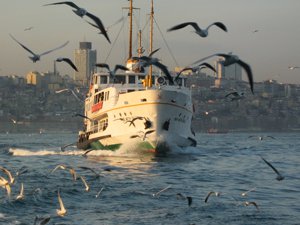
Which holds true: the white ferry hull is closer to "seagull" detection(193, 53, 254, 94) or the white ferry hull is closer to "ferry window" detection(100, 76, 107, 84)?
"ferry window" detection(100, 76, 107, 84)

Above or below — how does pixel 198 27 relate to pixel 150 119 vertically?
above

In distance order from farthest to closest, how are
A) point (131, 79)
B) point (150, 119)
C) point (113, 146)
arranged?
point (131, 79) → point (113, 146) → point (150, 119)

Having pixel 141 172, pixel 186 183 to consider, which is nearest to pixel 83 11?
pixel 186 183

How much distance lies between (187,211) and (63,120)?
174144 millimetres

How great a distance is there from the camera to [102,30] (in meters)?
21.4

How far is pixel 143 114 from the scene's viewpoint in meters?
46.4

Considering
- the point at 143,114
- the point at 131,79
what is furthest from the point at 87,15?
the point at 131,79

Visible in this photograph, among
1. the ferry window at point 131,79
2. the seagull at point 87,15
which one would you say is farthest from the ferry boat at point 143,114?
the seagull at point 87,15

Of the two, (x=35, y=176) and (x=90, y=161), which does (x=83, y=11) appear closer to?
(x=35, y=176)

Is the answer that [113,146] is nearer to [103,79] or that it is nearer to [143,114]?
[143,114]

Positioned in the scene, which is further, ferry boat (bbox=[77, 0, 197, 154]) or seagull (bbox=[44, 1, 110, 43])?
ferry boat (bbox=[77, 0, 197, 154])

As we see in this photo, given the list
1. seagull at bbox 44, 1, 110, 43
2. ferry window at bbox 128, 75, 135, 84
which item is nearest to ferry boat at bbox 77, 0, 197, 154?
ferry window at bbox 128, 75, 135, 84

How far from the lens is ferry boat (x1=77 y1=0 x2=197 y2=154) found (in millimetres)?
46406

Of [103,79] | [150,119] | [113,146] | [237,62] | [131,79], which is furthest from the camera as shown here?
[103,79]
